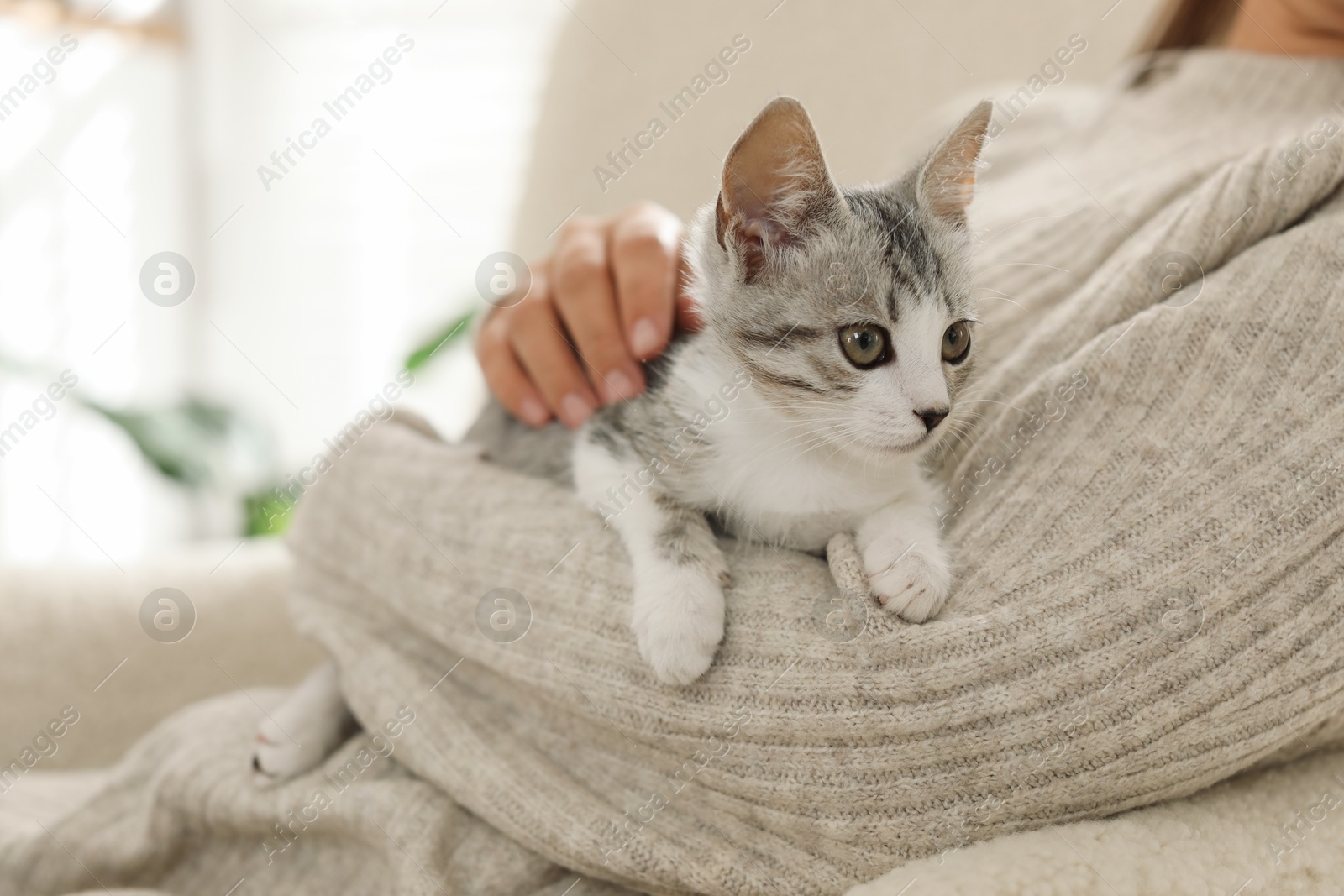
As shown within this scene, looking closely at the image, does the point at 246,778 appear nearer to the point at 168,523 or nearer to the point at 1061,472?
the point at 1061,472

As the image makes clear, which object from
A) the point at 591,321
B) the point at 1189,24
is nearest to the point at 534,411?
the point at 591,321

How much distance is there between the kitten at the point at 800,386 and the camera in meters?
0.75

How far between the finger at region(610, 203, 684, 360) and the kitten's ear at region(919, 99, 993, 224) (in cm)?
31

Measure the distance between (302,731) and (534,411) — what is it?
0.46 metres

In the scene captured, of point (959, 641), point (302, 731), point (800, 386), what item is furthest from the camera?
point (302, 731)

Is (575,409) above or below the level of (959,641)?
above

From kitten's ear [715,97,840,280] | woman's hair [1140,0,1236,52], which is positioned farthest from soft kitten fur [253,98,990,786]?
woman's hair [1140,0,1236,52]

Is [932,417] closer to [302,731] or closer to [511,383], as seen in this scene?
[511,383]

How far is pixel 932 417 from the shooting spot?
76 centimetres

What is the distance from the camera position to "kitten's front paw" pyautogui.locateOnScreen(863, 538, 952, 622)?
726mm

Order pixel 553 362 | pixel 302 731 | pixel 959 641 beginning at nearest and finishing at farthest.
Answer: pixel 959 641 < pixel 302 731 < pixel 553 362

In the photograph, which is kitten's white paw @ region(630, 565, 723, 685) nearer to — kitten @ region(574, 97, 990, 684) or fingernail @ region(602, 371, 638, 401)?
kitten @ region(574, 97, 990, 684)

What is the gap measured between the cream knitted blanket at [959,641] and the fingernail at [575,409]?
0.12 m

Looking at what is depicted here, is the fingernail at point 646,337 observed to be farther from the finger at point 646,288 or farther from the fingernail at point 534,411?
the fingernail at point 534,411
